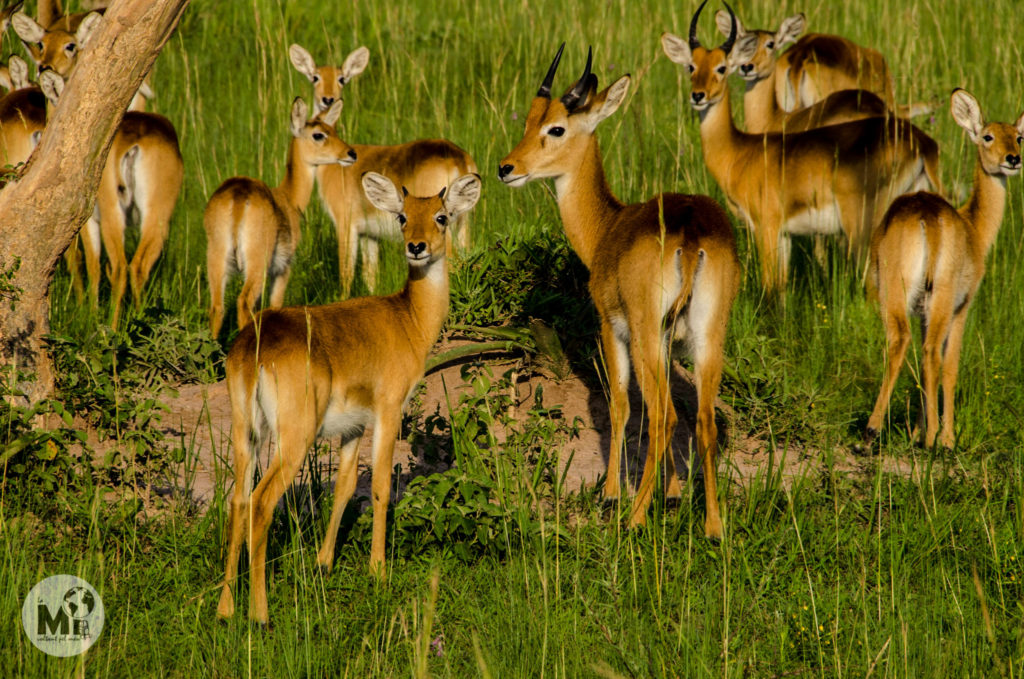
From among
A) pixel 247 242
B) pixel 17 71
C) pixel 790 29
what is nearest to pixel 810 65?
pixel 790 29

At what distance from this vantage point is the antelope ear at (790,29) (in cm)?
971

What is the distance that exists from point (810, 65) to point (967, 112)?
4154mm

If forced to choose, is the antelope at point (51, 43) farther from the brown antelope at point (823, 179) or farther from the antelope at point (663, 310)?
the antelope at point (663, 310)

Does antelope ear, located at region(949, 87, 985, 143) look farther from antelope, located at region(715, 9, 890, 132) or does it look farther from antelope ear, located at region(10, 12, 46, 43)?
antelope ear, located at region(10, 12, 46, 43)

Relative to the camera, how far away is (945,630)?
3885 millimetres

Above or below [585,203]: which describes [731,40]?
above

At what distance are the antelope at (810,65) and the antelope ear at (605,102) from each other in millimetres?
3660

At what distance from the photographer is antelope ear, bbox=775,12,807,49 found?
9.71 metres

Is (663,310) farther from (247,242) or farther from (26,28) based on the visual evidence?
(26,28)

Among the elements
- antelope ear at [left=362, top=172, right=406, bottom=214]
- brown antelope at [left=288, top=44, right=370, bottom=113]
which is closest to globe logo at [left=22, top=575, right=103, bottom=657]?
antelope ear at [left=362, top=172, right=406, bottom=214]

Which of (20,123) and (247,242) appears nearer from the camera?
(247,242)

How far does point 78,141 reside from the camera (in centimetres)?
488

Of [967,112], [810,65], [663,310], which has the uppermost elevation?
[810,65]

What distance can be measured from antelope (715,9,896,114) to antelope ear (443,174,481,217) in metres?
4.87
